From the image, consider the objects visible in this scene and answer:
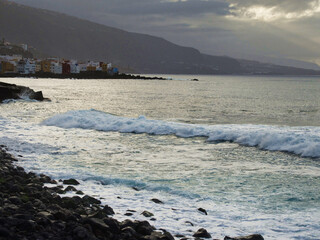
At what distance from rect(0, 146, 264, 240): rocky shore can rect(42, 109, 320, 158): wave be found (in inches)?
361

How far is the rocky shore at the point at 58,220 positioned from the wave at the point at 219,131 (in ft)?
30.0

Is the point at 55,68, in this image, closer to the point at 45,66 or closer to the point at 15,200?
the point at 45,66

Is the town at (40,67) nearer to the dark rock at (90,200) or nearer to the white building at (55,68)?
the white building at (55,68)

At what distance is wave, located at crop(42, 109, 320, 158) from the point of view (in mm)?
14618

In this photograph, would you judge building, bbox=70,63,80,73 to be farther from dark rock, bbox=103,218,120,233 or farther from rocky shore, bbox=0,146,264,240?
→ dark rock, bbox=103,218,120,233

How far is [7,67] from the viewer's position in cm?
13388

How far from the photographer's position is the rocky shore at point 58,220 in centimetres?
517

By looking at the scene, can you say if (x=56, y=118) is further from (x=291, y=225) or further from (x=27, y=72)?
(x=27, y=72)

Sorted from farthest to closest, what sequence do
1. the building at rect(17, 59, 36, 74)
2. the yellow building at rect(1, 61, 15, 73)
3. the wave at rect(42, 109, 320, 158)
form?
1. the building at rect(17, 59, 36, 74)
2. the yellow building at rect(1, 61, 15, 73)
3. the wave at rect(42, 109, 320, 158)

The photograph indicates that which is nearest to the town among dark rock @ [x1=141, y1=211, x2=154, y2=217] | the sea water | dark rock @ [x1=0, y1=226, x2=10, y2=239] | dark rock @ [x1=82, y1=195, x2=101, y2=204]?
the sea water

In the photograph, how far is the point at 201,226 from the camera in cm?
659

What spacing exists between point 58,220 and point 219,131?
12.6 meters

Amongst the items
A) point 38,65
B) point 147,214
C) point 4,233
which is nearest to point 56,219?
point 4,233

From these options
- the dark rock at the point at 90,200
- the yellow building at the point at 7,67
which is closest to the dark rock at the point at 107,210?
the dark rock at the point at 90,200
